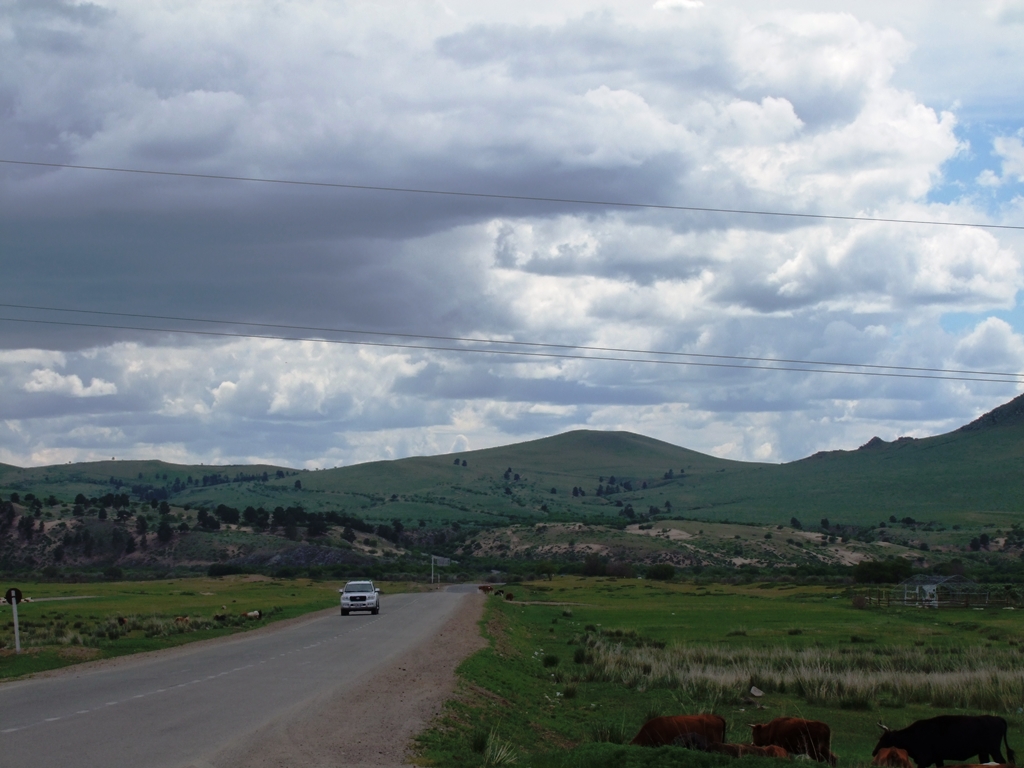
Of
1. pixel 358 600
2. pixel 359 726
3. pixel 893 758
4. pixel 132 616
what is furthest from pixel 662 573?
pixel 359 726

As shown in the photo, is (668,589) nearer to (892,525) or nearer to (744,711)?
(744,711)

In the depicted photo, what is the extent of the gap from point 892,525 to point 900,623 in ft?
396

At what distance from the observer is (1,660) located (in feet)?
88.0

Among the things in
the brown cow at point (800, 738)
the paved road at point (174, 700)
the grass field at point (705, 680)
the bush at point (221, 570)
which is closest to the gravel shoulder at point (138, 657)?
the paved road at point (174, 700)

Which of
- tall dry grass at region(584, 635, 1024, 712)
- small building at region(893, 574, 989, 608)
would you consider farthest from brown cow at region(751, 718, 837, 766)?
small building at region(893, 574, 989, 608)

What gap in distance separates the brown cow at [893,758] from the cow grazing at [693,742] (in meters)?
2.80

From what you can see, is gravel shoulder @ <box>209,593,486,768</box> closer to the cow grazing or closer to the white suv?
the cow grazing

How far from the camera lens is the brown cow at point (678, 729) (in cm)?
1433

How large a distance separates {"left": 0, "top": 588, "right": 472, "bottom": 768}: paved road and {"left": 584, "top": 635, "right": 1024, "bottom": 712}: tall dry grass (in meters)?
6.92

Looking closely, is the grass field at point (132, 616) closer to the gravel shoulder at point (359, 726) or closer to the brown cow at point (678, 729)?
the gravel shoulder at point (359, 726)

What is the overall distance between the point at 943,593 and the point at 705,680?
176 ft

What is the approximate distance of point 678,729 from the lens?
567 inches

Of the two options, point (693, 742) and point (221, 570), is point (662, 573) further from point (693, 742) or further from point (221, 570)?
point (693, 742)

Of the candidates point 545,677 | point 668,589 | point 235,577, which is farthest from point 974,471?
point 545,677
